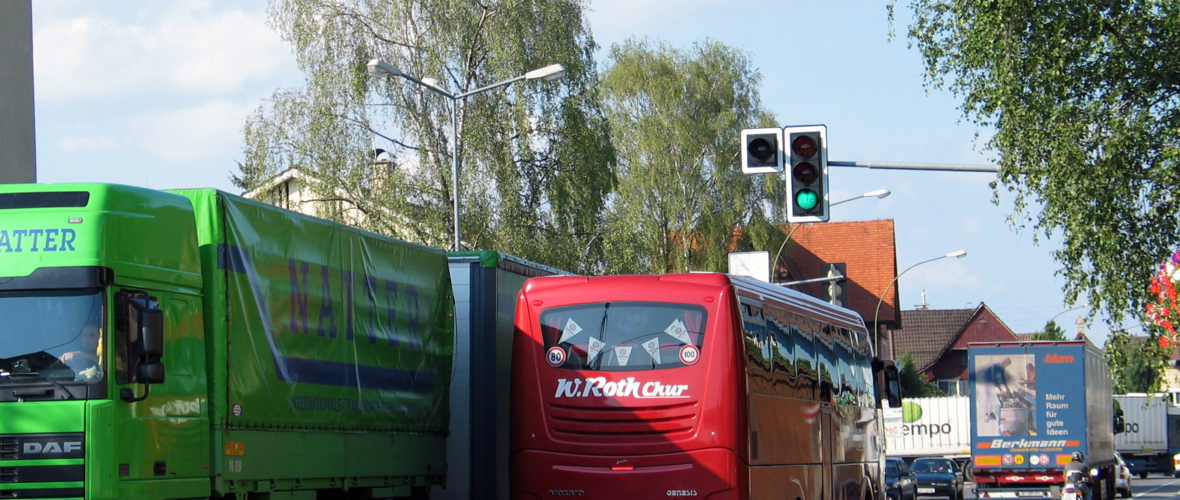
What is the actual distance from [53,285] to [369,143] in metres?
22.8

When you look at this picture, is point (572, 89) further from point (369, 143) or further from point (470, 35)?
point (369, 143)

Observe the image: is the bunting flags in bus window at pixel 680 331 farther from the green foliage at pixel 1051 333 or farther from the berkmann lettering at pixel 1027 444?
the green foliage at pixel 1051 333

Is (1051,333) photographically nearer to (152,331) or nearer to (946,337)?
(946,337)

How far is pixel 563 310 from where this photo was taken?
42.9 feet

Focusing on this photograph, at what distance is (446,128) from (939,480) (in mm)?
16266

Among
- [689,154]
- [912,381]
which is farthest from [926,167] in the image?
[912,381]

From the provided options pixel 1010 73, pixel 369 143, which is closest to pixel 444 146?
pixel 369 143

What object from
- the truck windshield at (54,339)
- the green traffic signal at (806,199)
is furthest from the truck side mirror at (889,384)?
the truck windshield at (54,339)

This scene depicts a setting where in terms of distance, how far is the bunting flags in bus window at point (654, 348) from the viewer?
12.7 m

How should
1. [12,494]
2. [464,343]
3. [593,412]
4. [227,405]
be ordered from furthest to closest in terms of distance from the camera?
[464,343] < [593,412] < [227,405] < [12,494]

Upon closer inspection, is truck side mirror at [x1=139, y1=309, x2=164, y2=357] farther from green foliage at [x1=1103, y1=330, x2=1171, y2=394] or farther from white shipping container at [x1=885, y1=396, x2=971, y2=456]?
white shipping container at [x1=885, y1=396, x2=971, y2=456]

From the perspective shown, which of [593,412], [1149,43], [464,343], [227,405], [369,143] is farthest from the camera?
[369,143]

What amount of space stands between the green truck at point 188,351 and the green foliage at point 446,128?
1863cm

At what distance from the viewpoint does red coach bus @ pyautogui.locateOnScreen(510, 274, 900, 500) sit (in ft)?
41.0
